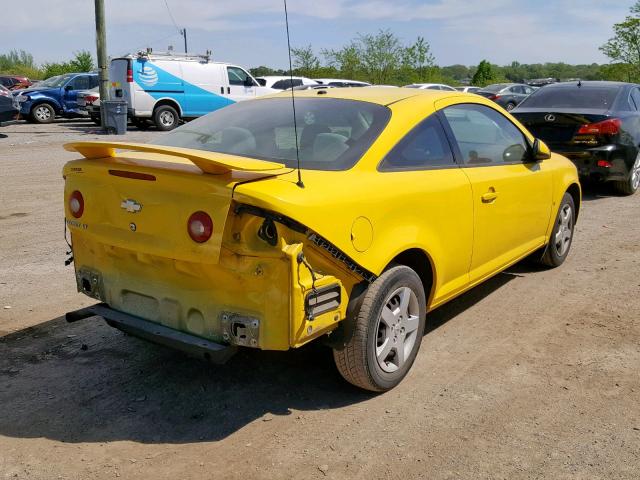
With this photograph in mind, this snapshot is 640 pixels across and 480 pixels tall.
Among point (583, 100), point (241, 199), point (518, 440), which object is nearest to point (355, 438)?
point (518, 440)

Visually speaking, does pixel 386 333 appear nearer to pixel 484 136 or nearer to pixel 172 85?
pixel 484 136

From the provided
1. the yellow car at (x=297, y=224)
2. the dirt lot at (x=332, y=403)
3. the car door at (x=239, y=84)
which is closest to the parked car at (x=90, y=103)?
the car door at (x=239, y=84)

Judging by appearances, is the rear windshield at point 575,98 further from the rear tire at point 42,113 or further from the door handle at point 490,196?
the rear tire at point 42,113

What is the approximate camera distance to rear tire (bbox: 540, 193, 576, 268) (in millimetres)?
5777

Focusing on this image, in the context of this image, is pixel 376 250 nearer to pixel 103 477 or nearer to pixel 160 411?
pixel 160 411

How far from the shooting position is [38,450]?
3.04 meters

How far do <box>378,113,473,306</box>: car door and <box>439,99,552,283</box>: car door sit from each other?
0.47 ft

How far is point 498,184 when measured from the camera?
4500 millimetres

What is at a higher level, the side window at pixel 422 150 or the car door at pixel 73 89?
the car door at pixel 73 89

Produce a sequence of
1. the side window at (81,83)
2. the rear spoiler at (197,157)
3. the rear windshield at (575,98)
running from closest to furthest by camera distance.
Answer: the rear spoiler at (197,157)
the rear windshield at (575,98)
the side window at (81,83)

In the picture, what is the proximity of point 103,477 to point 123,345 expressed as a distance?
148 cm

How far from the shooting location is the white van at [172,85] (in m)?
18.9

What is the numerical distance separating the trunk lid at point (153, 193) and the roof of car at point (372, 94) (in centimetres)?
112

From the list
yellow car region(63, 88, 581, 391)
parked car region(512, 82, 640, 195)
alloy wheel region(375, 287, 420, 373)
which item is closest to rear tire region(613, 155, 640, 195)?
parked car region(512, 82, 640, 195)
